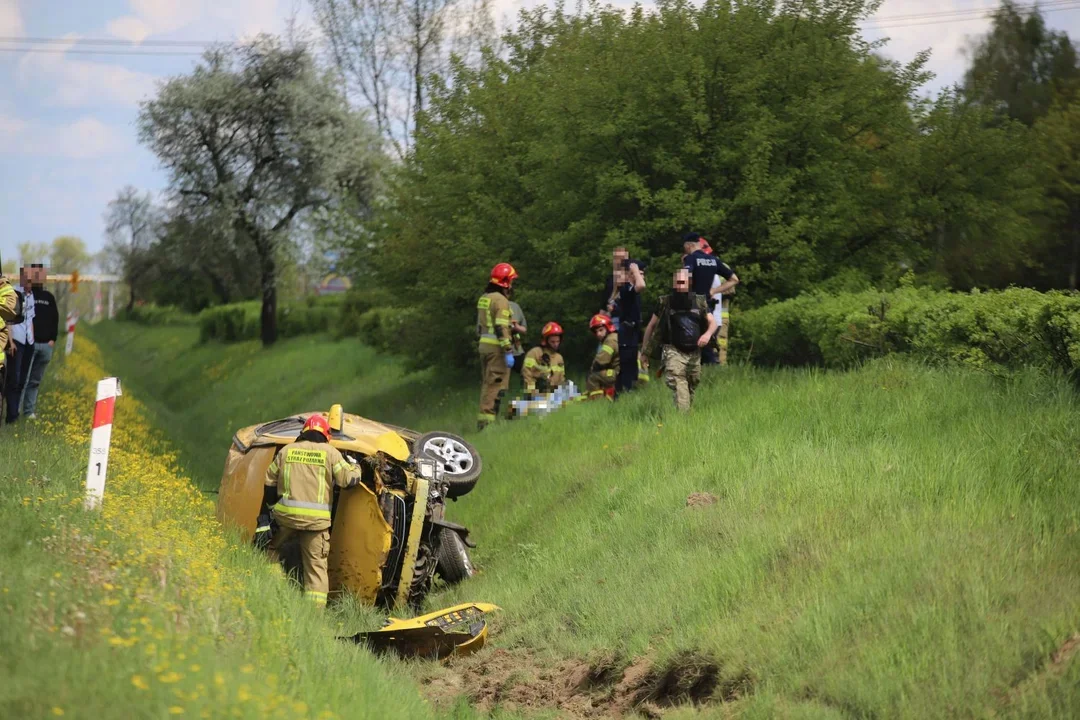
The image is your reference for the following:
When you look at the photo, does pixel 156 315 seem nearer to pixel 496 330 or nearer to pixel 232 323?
pixel 232 323

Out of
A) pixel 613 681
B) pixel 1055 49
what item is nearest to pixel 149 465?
pixel 613 681

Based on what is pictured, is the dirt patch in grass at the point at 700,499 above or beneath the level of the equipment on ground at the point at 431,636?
above

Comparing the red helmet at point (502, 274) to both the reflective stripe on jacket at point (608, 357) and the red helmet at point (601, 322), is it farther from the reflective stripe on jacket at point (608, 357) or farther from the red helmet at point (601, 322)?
the reflective stripe on jacket at point (608, 357)

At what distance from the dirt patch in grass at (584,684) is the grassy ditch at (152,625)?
555mm

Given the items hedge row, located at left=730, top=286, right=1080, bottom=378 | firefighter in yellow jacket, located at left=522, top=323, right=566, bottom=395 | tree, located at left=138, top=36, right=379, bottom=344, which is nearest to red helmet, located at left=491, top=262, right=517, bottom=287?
firefighter in yellow jacket, located at left=522, top=323, right=566, bottom=395

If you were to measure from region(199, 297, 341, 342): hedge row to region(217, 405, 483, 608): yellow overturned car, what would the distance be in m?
34.6

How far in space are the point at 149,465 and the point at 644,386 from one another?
20.9 feet

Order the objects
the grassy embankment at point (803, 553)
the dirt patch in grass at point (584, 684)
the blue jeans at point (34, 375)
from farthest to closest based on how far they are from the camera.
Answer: the blue jeans at point (34, 375), the dirt patch in grass at point (584, 684), the grassy embankment at point (803, 553)

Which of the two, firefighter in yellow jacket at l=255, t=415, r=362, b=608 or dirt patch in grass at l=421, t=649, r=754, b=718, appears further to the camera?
firefighter in yellow jacket at l=255, t=415, r=362, b=608

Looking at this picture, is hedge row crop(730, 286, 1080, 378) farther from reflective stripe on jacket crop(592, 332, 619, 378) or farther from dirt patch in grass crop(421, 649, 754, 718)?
dirt patch in grass crop(421, 649, 754, 718)

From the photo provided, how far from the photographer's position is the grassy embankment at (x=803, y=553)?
21.0 ft

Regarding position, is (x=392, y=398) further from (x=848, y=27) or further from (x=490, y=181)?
(x=848, y=27)

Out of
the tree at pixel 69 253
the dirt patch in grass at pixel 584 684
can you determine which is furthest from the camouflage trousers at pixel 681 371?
the tree at pixel 69 253

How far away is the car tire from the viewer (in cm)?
1120
